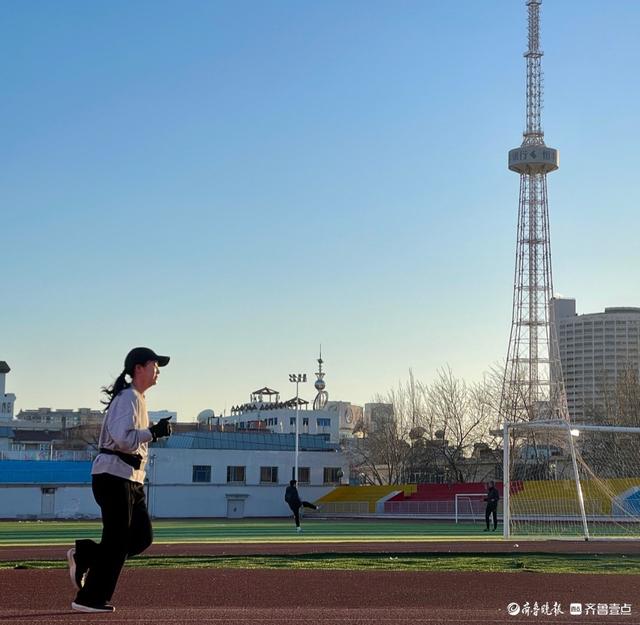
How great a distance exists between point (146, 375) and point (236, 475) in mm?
68038

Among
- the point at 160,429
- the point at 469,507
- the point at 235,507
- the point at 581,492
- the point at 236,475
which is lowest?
the point at 235,507

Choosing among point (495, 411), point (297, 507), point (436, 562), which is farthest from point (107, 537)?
point (495, 411)

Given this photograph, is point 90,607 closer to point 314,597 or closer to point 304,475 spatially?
point 314,597

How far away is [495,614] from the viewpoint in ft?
30.8

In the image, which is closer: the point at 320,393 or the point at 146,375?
the point at 146,375

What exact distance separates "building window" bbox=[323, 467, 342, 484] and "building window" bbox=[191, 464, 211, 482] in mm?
9696

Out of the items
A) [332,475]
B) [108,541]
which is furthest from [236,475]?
[108,541]

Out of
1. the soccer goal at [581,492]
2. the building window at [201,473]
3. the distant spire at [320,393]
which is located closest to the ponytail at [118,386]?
the soccer goal at [581,492]

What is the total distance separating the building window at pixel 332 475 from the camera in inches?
3174

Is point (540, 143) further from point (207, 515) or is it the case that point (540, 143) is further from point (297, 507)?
point (297, 507)

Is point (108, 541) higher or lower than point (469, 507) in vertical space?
higher

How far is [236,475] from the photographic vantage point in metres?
76.2

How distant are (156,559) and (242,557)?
65.0 inches

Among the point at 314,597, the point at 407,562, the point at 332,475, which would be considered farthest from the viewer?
the point at 332,475
